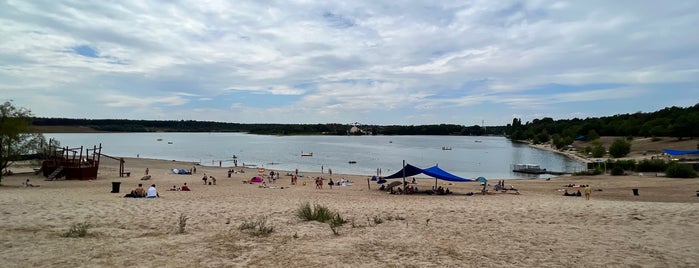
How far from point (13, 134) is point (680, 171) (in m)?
45.4

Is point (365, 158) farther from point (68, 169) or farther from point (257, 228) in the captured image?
point (257, 228)

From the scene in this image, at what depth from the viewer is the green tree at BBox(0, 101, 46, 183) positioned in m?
24.1

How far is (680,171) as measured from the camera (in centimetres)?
3316

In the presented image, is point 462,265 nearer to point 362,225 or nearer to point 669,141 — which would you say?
point 362,225

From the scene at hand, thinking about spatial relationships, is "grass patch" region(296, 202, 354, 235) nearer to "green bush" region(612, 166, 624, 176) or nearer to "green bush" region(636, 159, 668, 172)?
"green bush" region(612, 166, 624, 176)

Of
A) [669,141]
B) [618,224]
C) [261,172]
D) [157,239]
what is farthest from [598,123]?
[157,239]

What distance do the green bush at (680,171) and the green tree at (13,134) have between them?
45.2 m

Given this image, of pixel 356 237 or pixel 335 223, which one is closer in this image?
pixel 356 237

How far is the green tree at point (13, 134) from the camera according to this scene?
2409 cm

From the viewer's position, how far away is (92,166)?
2991 cm

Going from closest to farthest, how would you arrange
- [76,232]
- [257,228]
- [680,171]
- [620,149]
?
[76,232] → [257,228] → [680,171] → [620,149]

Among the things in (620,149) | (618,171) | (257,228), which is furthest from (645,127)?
(257,228)

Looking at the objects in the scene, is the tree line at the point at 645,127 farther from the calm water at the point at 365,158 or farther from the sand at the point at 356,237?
the sand at the point at 356,237

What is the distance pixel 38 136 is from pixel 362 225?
2760 cm
